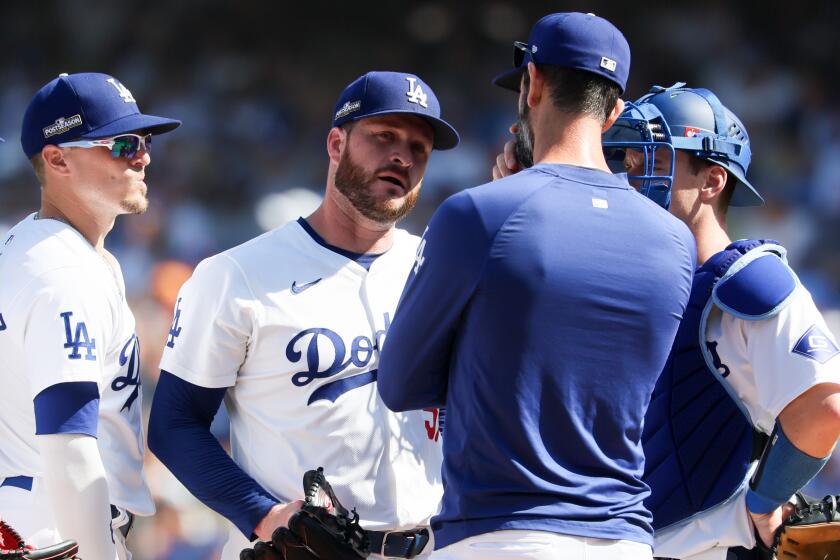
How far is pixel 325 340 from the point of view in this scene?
2918mm

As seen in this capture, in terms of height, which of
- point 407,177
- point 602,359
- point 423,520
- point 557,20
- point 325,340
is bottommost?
point 423,520

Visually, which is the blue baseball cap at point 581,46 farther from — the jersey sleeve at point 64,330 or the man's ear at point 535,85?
the jersey sleeve at point 64,330

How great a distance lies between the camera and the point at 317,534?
2.57m

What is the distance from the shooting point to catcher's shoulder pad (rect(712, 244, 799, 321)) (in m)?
2.56

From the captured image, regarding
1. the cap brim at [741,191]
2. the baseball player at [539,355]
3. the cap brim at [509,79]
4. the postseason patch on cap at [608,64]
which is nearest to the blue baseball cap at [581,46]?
the postseason patch on cap at [608,64]

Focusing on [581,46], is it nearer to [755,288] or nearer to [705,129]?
[755,288]

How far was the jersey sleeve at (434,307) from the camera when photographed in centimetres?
205

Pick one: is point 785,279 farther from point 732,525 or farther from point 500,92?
point 500,92

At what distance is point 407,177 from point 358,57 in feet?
14.8

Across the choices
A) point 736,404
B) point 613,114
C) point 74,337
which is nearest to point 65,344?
point 74,337

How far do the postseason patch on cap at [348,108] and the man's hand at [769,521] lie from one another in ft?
5.05

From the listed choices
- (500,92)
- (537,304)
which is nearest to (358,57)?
(500,92)

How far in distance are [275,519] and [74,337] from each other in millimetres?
667

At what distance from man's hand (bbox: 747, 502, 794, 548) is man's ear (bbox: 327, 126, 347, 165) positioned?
4.99 feet
